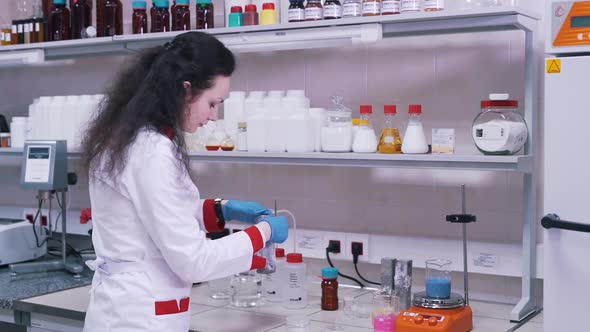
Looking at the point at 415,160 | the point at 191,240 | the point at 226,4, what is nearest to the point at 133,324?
the point at 191,240

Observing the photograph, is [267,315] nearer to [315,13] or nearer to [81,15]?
[315,13]

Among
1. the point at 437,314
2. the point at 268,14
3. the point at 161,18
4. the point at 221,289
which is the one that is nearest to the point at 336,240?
the point at 221,289

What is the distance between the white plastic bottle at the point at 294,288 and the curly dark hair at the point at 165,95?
73 centimetres

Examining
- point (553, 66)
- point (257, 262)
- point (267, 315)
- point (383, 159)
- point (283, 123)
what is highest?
point (553, 66)

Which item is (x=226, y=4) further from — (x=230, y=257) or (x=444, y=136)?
(x=230, y=257)

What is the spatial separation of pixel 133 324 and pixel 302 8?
117 cm

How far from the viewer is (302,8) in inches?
95.0

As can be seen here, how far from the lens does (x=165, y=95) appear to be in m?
1.77

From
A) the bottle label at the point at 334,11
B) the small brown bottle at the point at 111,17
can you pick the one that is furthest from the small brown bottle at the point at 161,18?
the bottle label at the point at 334,11

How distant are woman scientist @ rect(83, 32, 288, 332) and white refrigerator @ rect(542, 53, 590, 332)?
71cm

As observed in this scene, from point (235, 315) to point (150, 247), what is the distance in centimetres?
56

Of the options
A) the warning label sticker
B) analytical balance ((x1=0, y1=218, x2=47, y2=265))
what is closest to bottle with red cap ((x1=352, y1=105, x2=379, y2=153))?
the warning label sticker

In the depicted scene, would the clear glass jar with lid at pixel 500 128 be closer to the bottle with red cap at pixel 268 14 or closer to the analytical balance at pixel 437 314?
the analytical balance at pixel 437 314

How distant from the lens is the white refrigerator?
1.69 meters
